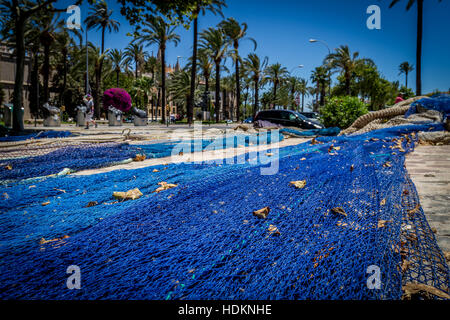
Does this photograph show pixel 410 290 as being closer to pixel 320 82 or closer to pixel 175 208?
pixel 175 208

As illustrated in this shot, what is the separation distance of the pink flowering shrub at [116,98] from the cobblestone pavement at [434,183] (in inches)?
787

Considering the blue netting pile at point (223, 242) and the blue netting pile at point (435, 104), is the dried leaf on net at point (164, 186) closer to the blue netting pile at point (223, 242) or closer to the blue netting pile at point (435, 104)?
the blue netting pile at point (223, 242)

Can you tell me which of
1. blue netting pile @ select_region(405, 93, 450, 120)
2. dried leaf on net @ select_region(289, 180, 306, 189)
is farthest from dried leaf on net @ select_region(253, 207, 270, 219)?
blue netting pile @ select_region(405, 93, 450, 120)

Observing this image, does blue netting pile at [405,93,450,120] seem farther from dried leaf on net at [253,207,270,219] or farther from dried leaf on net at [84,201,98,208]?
dried leaf on net at [84,201,98,208]

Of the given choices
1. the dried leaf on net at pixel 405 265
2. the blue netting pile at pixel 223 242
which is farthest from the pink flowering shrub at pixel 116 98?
the dried leaf on net at pixel 405 265

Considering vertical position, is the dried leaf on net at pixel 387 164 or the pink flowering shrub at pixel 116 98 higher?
the pink flowering shrub at pixel 116 98

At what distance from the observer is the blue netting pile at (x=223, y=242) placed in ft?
3.74

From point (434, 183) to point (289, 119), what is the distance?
10132 mm

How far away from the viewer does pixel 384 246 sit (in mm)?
1374

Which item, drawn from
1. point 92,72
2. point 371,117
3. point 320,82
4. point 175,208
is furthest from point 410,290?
point 320,82

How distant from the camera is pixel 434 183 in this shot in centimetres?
297
